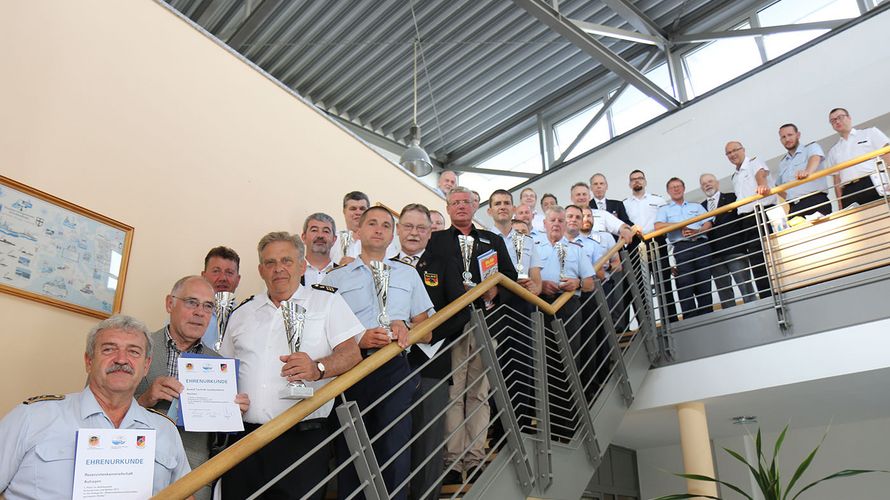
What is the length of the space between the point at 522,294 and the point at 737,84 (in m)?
6.02

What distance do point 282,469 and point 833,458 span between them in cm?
651

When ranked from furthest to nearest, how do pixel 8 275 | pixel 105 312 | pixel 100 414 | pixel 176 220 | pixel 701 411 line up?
1. pixel 701 411
2. pixel 176 220
3. pixel 105 312
4. pixel 8 275
5. pixel 100 414

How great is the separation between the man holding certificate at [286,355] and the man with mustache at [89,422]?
0.27 m

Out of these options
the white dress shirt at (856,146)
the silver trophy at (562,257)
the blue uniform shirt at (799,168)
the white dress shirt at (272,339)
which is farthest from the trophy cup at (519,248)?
the white dress shirt at (856,146)

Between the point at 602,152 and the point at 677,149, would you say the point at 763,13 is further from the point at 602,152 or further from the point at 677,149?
the point at 602,152

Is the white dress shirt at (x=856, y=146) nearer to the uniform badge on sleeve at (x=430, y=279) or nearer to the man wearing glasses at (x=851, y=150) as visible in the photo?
the man wearing glasses at (x=851, y=150)

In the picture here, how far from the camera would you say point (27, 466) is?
1731 millimetres

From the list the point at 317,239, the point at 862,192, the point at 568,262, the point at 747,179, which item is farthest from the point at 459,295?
the point at 747,179

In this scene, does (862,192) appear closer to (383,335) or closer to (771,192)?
(771,192)

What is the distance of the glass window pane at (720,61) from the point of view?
805cm

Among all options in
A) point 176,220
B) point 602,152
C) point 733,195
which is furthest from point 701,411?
point 602,152

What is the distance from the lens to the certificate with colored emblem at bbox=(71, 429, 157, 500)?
1.72 m

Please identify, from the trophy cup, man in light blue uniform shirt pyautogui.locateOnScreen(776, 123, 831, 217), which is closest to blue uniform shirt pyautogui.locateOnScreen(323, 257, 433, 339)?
the trophy cup

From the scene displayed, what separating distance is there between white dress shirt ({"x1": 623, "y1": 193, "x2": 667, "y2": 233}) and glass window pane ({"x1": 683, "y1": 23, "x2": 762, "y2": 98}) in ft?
9.40
